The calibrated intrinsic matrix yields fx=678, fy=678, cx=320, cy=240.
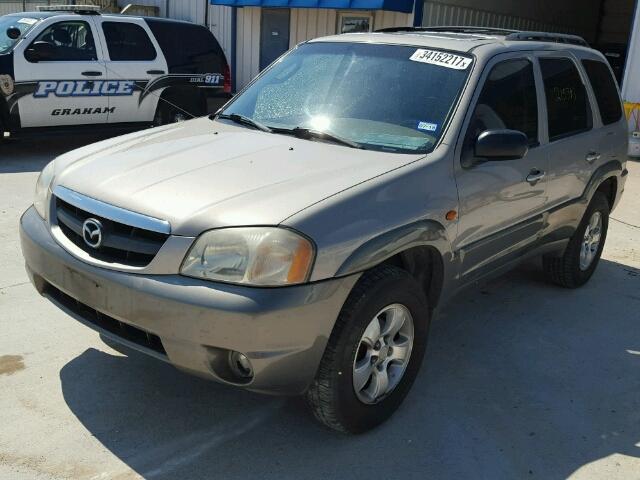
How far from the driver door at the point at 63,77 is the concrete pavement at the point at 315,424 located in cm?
476

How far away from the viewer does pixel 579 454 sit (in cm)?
316

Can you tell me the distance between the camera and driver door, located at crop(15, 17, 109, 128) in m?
8.55

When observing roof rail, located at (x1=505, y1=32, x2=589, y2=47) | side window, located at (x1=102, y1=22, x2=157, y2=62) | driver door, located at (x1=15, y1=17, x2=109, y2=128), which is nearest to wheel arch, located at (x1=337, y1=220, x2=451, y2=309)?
roof rail, located at (x1=505, y1=32, x2=589, y2=47)

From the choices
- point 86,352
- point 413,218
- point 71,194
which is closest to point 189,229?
point 71,194

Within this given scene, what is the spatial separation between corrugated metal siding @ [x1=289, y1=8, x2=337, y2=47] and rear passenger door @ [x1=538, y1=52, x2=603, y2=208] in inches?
360

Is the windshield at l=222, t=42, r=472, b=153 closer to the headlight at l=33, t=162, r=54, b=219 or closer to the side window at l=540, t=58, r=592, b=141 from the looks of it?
the side window at l=540, t=58, r=592, b=141

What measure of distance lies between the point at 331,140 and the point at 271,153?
37 centimetres

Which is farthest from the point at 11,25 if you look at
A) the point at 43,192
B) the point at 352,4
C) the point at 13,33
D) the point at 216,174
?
the point at 216,174

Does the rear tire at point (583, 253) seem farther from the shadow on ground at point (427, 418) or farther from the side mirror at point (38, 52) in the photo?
the side mirror at point (38, 52)

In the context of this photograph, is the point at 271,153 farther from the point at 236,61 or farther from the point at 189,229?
the point at 236,61

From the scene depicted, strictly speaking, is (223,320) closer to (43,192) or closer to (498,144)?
(43,192)

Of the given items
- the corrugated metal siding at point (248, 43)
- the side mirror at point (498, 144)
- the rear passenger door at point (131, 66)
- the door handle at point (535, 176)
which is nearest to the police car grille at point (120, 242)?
the side mirror at point (498, 144)

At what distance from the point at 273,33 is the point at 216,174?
471 inches

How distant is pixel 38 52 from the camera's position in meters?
8.53
